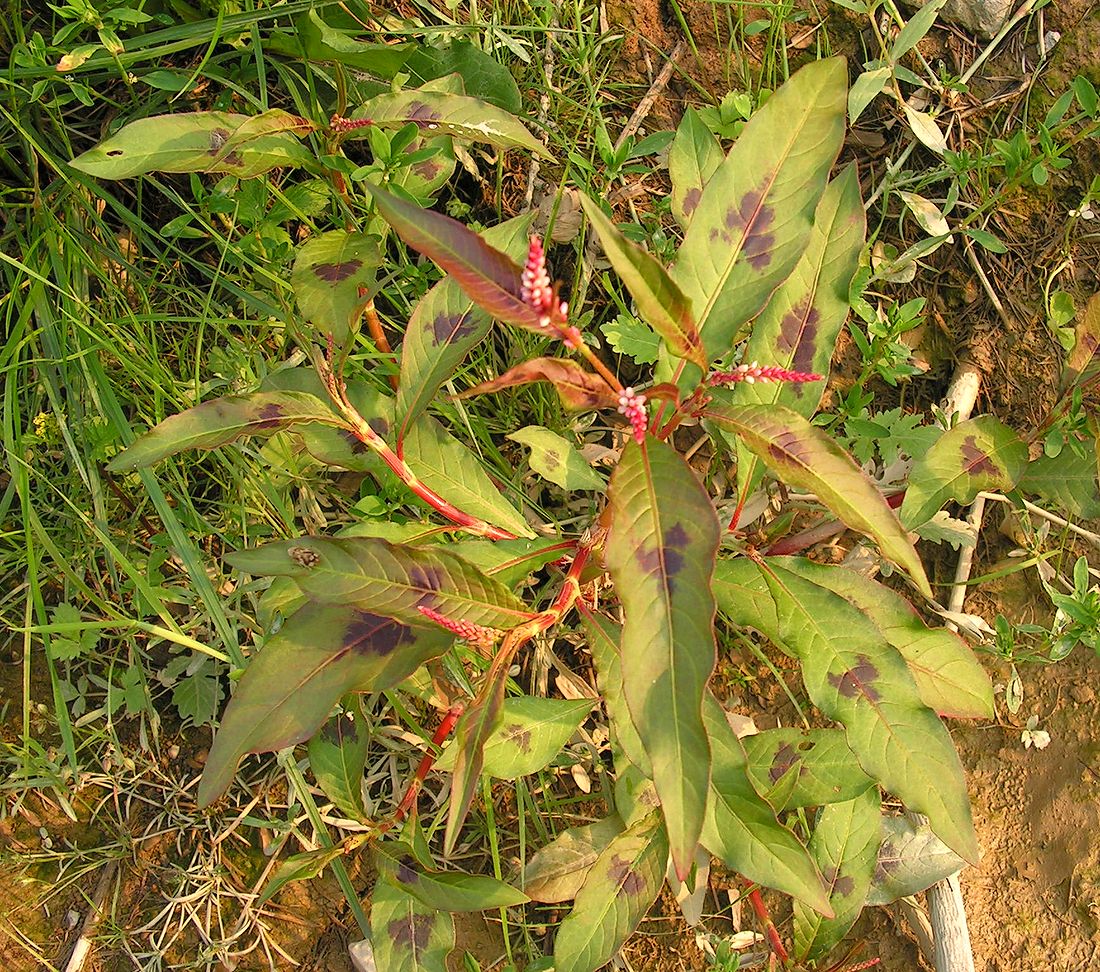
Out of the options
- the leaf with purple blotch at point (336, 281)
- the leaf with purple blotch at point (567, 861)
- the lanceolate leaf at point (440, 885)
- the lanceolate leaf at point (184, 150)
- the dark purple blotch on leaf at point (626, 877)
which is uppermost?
the lanceolate leaf at point (184, 150)

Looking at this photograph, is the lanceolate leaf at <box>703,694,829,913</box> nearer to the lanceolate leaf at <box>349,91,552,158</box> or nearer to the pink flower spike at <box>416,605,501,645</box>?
the pink flower spike at <box>416,605,501,645</box>

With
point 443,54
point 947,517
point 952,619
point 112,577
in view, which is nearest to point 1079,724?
point 952,619

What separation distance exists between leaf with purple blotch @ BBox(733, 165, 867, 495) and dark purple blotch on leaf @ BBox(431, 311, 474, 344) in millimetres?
555

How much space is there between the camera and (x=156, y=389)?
259cm

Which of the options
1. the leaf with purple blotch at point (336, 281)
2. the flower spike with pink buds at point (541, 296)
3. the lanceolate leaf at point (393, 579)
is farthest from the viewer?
the leaf with purple blotch at point (336, 281)

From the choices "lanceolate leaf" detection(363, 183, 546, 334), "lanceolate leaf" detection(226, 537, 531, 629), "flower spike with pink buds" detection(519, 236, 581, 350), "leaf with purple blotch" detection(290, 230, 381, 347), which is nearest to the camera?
"flower spike with pink buds" detection(519, 236, 581, 350)

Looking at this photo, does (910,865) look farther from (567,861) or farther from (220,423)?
(220,423)

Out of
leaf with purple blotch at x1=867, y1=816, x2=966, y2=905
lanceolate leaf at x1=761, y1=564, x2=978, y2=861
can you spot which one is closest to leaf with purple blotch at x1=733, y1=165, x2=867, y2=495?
lanceolate leaf at x1=761, y1=564, x2=978, y2=861

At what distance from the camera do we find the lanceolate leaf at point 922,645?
6.67 ft

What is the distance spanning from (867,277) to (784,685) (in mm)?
1045

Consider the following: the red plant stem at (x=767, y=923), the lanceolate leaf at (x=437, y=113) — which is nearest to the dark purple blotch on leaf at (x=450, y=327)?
the lanceolate leaf at (x=437, y=113)

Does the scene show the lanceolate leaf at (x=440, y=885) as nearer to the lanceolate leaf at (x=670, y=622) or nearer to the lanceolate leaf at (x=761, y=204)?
the lanceolate leaf at (x=670, y=622)

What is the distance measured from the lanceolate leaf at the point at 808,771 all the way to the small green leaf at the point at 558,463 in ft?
2.21

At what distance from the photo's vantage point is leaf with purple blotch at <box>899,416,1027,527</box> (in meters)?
2.10
